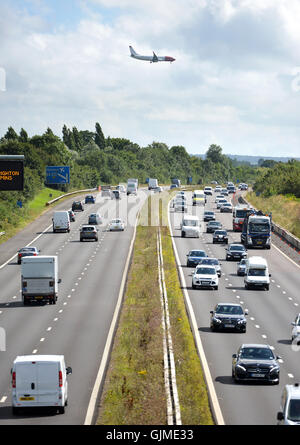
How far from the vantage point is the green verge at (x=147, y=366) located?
31000 mm

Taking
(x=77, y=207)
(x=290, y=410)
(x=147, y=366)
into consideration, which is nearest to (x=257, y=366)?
(x=147, y=366)

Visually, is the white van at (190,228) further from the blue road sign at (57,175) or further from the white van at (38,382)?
the white van at (38,382)

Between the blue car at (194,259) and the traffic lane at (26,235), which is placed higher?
the blue car at (194,259)

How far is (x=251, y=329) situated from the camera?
50.7 m

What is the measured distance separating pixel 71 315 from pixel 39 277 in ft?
12.4

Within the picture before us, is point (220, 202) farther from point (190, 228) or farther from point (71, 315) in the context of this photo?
point (71, 315)

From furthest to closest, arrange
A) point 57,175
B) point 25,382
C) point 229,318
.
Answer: point 57,175 < point 229,318 < point 25,382

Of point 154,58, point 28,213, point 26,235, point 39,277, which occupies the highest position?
point 154,58

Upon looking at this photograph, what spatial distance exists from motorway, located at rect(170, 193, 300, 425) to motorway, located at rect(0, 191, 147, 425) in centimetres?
504

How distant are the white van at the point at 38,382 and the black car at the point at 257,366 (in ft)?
27.2

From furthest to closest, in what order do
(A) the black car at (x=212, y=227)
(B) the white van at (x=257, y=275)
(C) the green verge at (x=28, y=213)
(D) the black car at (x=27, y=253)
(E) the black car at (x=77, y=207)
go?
(E) the black car at (x=77, y=207) → (A) the black car at (x=212, y=227) → (C) the green verge at (x=28, y=213) → (D) the black car at (x=27, y=253) → (B) the white van at (x=257, y=275)

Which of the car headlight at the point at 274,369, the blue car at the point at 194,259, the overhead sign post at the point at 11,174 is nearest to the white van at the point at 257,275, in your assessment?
the blue car at the point at 194,259

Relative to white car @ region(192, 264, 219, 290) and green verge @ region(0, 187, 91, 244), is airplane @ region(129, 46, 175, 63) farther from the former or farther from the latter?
white car @ region(192, 264, 219, 290)
